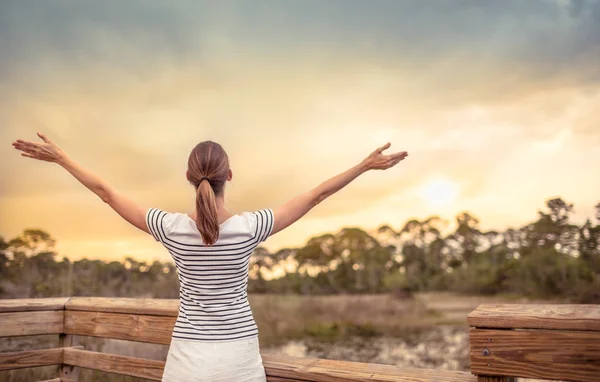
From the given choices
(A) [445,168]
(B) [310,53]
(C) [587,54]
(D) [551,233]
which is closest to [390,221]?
(A) [445,168]

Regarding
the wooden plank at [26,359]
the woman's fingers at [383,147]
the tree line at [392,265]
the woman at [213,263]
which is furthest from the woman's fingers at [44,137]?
the tree line at [392,265]

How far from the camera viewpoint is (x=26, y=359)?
10.2 ft

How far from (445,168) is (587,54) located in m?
7.24

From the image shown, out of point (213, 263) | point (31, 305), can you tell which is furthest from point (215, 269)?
point (31, 305)

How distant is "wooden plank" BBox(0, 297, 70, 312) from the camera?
307 centimetres

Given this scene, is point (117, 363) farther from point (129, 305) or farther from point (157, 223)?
point (157, 223)

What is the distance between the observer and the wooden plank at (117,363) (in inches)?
102

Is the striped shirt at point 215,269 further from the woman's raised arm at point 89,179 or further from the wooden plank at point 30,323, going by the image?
the wooden plank at point 30,323

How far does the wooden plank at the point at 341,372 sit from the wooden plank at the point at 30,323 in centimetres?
171

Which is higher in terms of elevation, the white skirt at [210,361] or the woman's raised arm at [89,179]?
the woman's raised arm at [89,179]

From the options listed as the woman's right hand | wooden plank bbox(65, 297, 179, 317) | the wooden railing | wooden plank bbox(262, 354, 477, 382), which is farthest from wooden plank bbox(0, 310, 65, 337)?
the woman's right hand

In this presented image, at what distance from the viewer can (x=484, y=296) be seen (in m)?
19.0

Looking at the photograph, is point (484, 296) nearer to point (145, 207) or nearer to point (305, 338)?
point (305, 338)

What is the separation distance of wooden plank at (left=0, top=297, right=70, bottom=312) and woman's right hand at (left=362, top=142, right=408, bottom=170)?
2.31m
